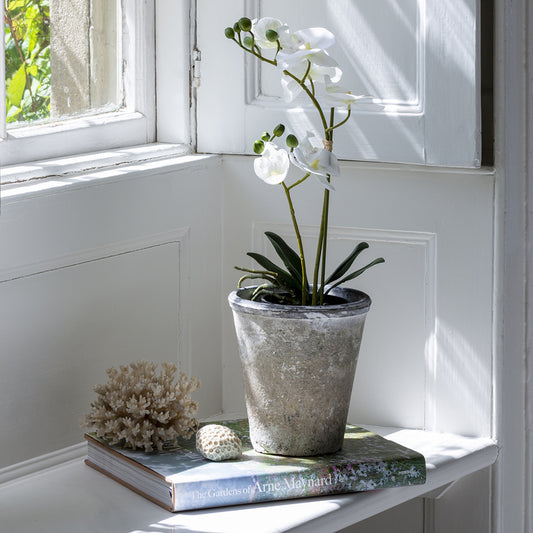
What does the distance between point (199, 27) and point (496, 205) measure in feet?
1.98

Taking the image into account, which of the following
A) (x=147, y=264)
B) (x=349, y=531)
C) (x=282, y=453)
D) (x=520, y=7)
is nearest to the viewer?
(x=282, y=453)

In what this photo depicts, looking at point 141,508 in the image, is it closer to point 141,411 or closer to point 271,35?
point 141,411

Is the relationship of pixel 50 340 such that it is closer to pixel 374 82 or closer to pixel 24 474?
pixel 24 474

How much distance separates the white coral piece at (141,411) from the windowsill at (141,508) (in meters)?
0.08

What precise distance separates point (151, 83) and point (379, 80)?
0.42 m

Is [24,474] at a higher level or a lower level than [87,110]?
lower

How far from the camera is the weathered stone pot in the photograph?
4.41 feet

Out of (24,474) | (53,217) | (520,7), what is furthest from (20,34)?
(520,7)

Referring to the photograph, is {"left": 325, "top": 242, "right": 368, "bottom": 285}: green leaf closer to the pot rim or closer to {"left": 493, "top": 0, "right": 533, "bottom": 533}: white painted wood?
the pot rim

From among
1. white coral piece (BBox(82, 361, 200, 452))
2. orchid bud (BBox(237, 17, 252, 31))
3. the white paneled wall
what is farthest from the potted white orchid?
the white paneled wall

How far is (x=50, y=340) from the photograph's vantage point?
1.47 metres

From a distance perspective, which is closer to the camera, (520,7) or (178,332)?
(520,7)

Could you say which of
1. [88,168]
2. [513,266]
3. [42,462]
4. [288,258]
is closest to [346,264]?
[288,258]

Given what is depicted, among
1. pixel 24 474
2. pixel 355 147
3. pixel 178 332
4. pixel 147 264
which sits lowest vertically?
pixel 24 474
